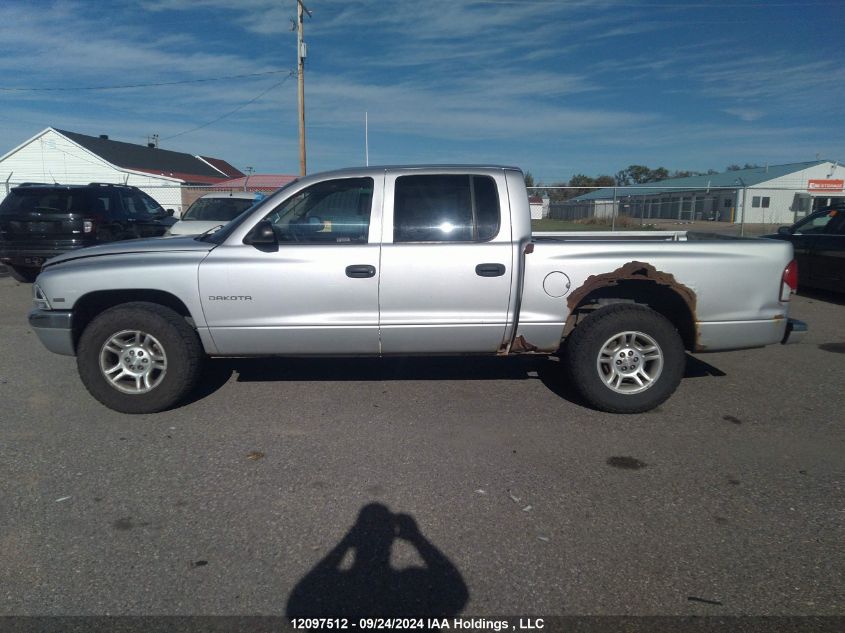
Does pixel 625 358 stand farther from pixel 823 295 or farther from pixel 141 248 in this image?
pixel 823 295

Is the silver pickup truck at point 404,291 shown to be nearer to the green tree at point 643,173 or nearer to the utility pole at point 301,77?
the utility pole at point 301,77

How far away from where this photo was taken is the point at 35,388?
572 cm

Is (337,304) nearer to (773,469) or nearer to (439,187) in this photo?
(439,187)

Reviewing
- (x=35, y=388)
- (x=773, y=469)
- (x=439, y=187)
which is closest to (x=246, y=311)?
(x=439, y=187)

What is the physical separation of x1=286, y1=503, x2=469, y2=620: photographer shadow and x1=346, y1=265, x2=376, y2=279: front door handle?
2.03 meters

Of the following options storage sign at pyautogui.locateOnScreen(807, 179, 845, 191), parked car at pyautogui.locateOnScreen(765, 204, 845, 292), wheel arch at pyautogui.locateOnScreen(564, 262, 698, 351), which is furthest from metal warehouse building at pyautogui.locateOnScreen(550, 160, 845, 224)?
wheel arch at pyautogui.locateOnScreen(564, 262, 698, 351)

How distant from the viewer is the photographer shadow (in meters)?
2.70

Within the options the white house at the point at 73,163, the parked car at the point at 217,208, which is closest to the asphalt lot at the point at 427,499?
the parked car at the point at 217,208

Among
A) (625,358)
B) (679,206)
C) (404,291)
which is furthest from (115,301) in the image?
(679,206)

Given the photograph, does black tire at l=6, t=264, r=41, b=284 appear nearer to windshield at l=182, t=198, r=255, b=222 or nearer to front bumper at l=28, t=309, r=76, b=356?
windshield at l=182, t=198, r=255, b=222

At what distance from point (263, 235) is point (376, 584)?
106 inches

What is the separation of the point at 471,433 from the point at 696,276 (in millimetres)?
2037

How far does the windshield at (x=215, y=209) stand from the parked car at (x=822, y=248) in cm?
978

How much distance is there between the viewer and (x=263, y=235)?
469 centimetres
